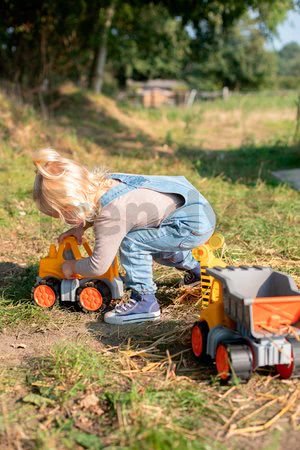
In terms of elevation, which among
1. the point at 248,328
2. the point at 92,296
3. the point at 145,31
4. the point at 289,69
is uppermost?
the point at 289,69

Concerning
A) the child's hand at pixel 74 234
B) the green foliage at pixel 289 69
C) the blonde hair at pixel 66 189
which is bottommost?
the child's hand at pixel 74 234

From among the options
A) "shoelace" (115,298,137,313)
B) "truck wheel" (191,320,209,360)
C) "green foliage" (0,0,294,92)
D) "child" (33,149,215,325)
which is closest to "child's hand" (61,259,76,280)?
"child" (33,149,215,325)

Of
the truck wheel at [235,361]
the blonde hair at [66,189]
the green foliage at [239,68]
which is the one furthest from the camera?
the green foliage at [239,68]

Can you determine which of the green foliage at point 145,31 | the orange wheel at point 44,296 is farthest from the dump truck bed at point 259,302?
the green foliage at point 145,31

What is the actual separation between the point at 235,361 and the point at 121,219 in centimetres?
110

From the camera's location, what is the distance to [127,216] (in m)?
3.33

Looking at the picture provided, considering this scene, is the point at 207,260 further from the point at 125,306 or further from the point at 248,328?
the point at 248,328

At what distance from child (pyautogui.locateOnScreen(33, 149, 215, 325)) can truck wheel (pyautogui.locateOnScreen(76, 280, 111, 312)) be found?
0.12 m

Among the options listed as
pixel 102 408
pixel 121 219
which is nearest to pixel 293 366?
pixel 102 408

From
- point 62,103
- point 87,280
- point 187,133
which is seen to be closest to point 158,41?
point 62,103

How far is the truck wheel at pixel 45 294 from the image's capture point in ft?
11.8

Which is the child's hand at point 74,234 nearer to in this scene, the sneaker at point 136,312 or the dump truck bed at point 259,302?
the sneaker at point 136,312

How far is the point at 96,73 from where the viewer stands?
20906 mm

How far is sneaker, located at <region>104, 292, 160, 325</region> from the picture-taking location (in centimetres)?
344
